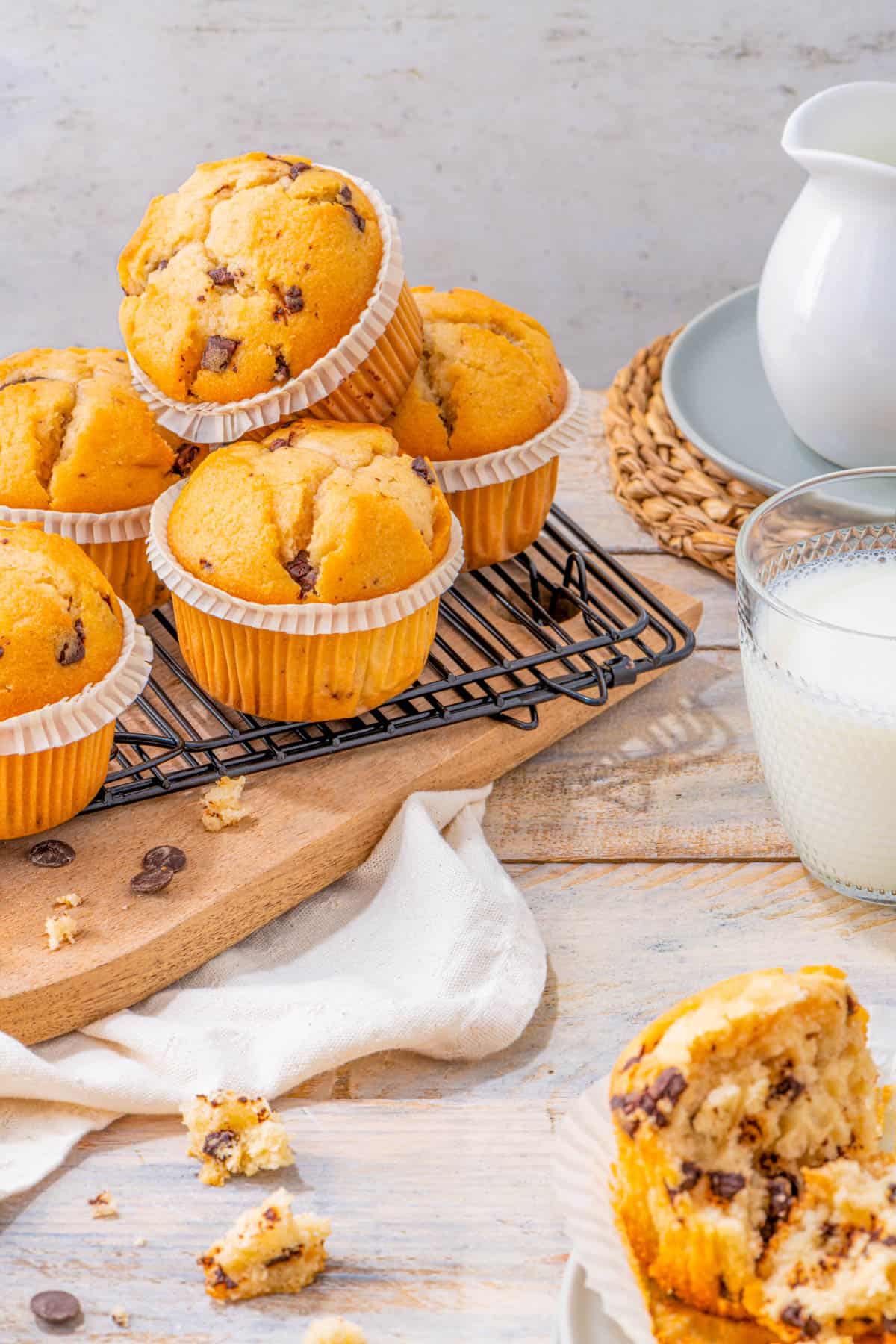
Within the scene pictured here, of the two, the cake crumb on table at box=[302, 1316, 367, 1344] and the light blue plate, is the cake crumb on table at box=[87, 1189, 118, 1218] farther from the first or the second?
the light blue plate

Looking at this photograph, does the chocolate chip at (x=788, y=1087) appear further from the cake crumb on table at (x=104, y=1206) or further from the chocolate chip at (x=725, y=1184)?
the cake crumb on table at (x=104, y=1206)

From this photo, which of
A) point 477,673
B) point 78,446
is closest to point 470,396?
point 477,673

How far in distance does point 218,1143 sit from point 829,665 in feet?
2.48

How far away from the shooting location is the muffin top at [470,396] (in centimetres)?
194

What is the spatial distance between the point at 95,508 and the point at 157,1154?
85 centimetres

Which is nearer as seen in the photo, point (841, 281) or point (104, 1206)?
point (104, 1206)

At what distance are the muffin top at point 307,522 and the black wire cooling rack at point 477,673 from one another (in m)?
0.19

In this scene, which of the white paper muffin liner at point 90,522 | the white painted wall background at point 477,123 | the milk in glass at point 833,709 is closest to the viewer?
the milk in glass at point 833,709

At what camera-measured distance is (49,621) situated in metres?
1.56

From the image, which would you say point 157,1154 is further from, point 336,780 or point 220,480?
point 220,480

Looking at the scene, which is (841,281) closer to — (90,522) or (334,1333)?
(90,522)

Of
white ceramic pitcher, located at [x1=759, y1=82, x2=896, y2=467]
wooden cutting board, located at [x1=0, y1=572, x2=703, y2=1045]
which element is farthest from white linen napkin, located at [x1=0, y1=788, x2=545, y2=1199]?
white ceramic pitcher, located at [x1=759, y1=82, x2=896, y2=467]

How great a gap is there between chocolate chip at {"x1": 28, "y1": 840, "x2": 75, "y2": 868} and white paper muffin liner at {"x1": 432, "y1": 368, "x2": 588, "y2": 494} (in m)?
0.67

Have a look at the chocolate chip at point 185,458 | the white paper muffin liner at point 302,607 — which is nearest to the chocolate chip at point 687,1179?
the white paper muffin liner at point 302,607
